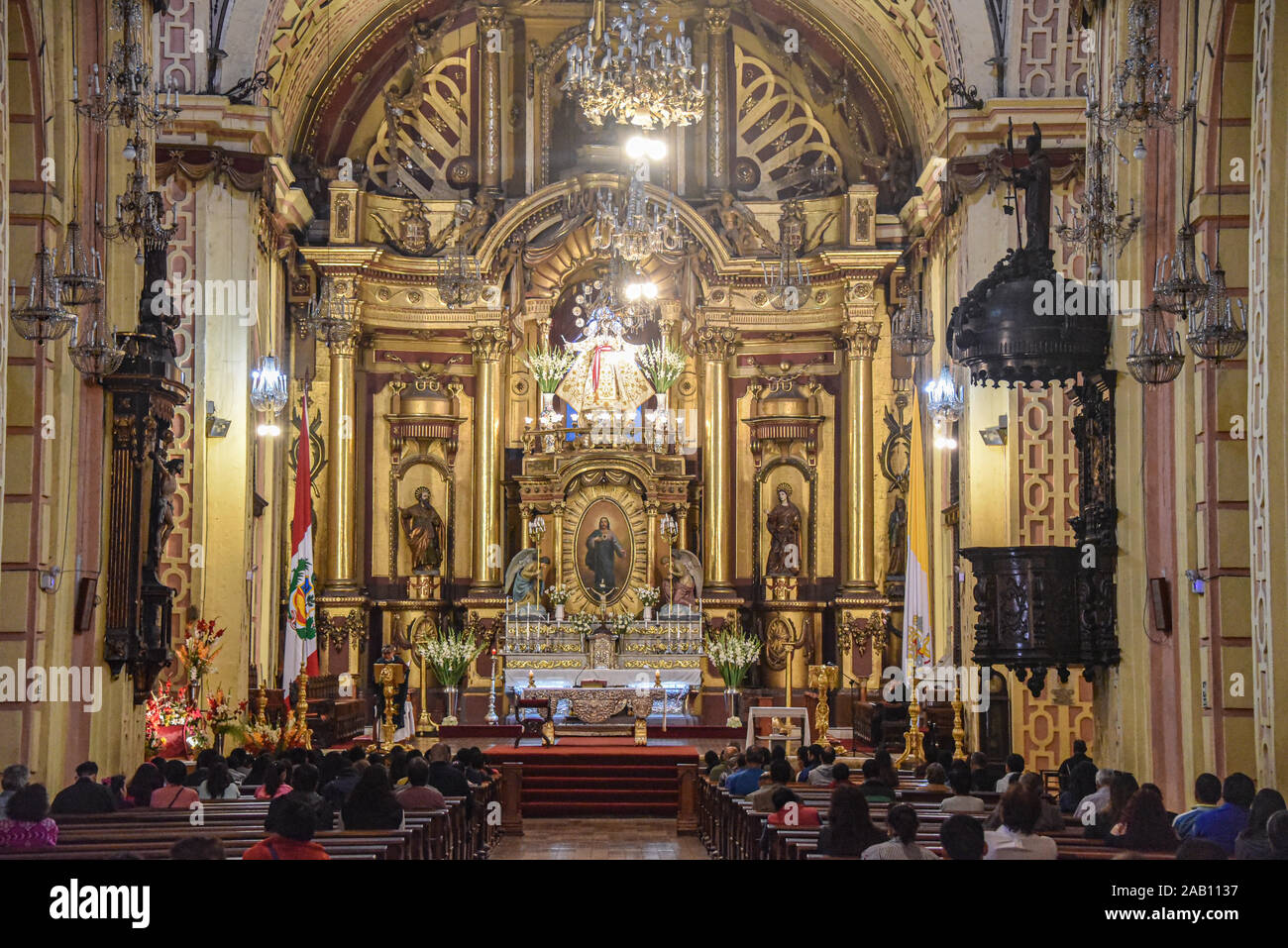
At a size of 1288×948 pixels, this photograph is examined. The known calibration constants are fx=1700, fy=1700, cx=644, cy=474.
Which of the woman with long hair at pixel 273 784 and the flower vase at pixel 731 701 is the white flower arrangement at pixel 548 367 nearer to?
the flower vase at pixel 731 701

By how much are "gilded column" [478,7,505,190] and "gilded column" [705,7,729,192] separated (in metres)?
3.15

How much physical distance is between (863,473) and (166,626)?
12.5 m

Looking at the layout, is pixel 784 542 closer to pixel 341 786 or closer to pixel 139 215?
pixel 341 786

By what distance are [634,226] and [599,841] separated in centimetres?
804

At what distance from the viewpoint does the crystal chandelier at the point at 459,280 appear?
70.8 feet

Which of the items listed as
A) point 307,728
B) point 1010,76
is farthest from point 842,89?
point 307,728

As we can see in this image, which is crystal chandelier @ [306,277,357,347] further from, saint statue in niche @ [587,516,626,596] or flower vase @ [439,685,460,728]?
flower vase @ [439,685,460,728]

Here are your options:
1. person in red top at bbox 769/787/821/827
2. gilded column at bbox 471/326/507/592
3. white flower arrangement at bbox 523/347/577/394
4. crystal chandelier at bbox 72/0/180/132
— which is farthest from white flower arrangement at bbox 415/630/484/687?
person in red top at bbox 769/787/821/827

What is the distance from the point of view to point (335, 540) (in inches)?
960

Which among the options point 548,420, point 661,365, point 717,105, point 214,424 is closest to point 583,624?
point 548,420

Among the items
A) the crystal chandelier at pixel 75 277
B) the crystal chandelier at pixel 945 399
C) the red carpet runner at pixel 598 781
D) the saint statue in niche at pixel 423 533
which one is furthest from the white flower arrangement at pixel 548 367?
the crystal chandelier at pixel 75 277

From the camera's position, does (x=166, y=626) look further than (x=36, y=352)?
Yes

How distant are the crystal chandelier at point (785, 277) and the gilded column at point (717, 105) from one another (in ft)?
4.81

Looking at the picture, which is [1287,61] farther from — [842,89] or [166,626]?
[842,89]
